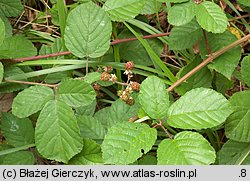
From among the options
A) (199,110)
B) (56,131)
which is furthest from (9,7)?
(199,110)

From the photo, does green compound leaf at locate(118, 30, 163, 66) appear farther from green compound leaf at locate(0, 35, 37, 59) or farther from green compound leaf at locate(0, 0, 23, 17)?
green compound leaf at locate(0, 0, 23, 17)

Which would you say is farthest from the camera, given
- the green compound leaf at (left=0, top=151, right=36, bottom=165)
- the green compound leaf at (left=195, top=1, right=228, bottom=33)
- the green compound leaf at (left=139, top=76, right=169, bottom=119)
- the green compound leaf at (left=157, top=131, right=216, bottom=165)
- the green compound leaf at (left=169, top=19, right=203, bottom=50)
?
the green compound leaf at (left=169, top=19, right=203, bottom=50)

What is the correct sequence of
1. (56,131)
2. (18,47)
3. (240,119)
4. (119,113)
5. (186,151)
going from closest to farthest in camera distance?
1. (186,151)
2. (56,131)
3. (240,119)
4. (119,113)
5. (18,47)

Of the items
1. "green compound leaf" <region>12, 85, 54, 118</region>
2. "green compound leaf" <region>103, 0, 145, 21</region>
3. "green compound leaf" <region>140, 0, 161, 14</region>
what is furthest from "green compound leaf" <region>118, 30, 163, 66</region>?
"green compound leaf" <region>12, 85, 54, 118</region>

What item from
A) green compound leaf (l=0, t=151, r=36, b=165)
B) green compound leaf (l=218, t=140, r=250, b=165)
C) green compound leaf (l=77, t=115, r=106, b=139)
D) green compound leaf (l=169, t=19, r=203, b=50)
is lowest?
green compound leaf (l=0, t=151, r=36, b=165)

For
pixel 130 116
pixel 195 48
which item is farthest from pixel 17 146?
pixel 195 48

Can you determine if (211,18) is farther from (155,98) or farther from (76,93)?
(76,93)
